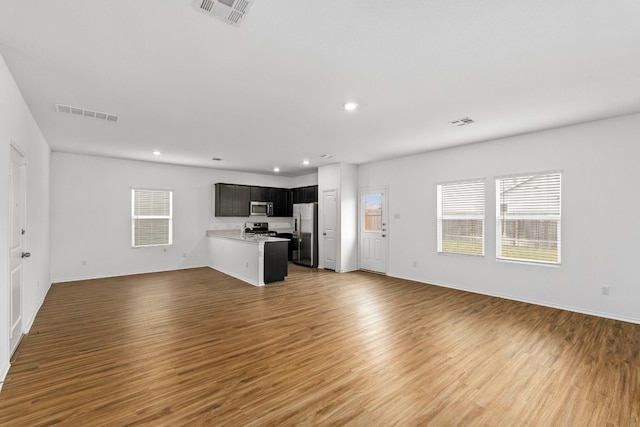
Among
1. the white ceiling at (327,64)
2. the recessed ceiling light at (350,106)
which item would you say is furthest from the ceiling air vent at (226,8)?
the recessed ceiling light at (350,106)

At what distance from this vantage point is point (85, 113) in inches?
152

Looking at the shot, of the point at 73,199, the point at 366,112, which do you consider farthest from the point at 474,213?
the point at 73,199

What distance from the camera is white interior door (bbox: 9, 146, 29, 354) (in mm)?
2971

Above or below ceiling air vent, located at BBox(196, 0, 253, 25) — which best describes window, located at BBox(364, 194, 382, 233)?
below

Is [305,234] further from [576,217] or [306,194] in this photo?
[576,217]

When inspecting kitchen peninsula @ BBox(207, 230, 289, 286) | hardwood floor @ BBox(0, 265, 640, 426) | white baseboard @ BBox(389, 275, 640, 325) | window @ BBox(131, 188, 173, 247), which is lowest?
hardwood floor @ BBox(0, 265, 640, 426)

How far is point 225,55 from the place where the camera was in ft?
8.16

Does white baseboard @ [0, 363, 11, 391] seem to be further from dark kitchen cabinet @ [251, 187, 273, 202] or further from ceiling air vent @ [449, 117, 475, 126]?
dark kitchen cabinet @ [251, 187, 273, 202]

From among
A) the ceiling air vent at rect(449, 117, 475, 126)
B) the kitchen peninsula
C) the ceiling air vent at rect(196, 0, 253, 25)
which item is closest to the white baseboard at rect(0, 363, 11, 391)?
the ceiling air vent at rect(196, 0, 253, 25)

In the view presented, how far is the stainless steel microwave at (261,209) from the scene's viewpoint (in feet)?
28.6

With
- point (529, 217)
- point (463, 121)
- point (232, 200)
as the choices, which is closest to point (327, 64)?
point (463, 121)

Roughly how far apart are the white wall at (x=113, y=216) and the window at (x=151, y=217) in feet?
0.39

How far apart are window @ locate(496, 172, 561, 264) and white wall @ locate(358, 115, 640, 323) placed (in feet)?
0.37

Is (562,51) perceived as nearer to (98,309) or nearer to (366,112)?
(366,112)
